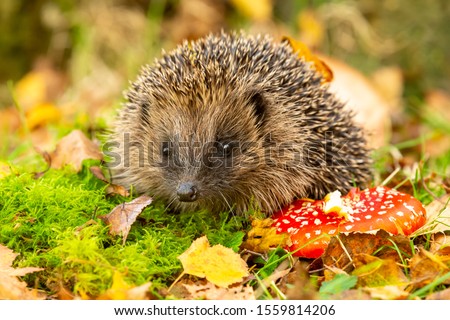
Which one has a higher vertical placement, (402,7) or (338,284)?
(402,7)

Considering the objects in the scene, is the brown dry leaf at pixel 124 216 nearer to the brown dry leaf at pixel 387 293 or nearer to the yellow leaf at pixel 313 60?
the brown dry leaf at pixel 387 293

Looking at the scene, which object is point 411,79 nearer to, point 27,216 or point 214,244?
point 214,244

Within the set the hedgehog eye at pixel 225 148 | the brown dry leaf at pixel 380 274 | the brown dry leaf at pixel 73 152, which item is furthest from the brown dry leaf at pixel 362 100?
the brown dry leaf at pixel 380 274

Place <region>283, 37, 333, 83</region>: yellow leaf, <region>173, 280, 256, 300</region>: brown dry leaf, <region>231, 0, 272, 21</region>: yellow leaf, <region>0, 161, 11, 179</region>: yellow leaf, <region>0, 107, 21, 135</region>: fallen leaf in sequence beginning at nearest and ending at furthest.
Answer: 1. <region>173, 280, 256, 300</region>: brown dry leaf
2. <region>0, 161, 11, 179</region>: yellow leaf
3. <region>283, 37, 333, 83</region>: yellow leaf
4. <region>0, 107, 21, 135</region>: fallen leaf
5. <region>231, 0, 272, 21</region>: yellow leaf

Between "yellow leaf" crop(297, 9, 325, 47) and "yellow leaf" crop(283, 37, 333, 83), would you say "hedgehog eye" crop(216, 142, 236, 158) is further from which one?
"yellow leaf" crop(297, 9, 325, 47)

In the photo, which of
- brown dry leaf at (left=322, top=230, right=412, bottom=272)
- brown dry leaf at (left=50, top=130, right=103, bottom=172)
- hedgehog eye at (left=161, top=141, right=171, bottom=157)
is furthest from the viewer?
brown dry leaf at (left=50, top=130, right=103, bottom=172)

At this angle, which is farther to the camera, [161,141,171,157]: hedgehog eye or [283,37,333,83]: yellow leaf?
[283,37,333,83]: yellow leaf

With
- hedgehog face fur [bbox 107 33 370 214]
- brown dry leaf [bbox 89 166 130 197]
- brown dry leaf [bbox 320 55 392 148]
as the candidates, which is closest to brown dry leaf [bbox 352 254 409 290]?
hedgehog face fur [bbox 107 33 370 214]
